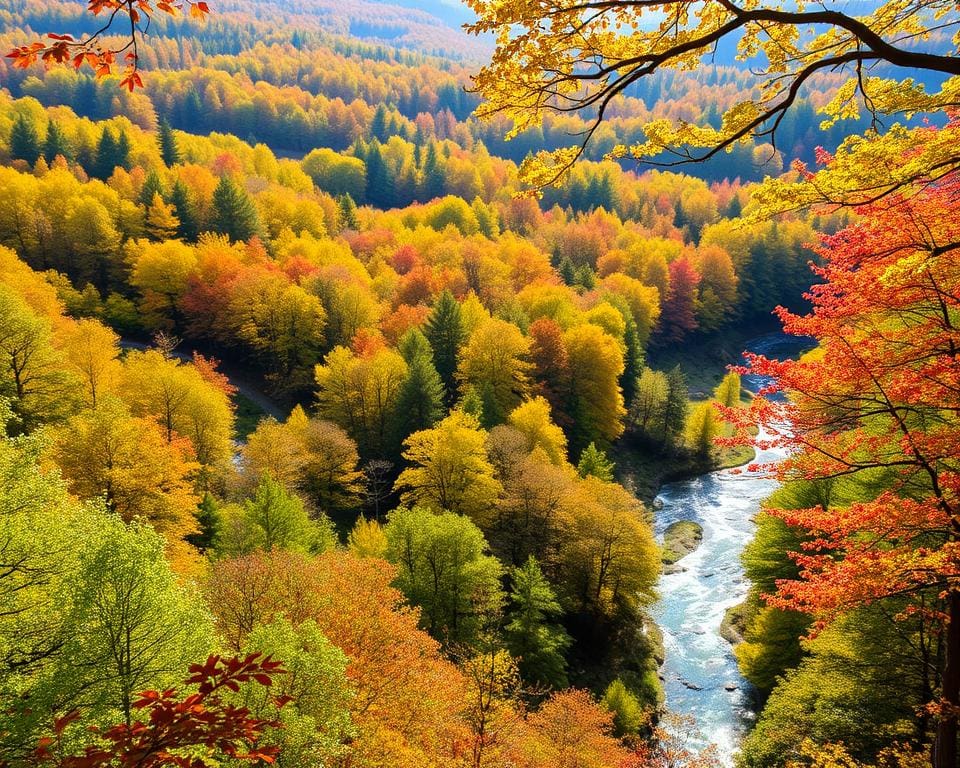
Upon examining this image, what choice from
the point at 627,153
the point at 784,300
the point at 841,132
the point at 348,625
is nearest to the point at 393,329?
the point at 348,625

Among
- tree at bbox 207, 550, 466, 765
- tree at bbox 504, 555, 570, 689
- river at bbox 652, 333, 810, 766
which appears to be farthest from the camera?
river at bbox 652, 333, 810, 766

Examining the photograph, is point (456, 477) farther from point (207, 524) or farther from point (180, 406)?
point (180, 406)

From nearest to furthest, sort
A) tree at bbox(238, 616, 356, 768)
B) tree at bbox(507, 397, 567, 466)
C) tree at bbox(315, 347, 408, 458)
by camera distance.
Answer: tree at bbox(238, 616, 356, 768)
tree at bbox(507, 397, 567, 466)
tree at bbox(315, 347, 408, 458)

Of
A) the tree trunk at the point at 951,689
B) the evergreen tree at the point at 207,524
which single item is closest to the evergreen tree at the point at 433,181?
the evergreen tree at the point at 207,524

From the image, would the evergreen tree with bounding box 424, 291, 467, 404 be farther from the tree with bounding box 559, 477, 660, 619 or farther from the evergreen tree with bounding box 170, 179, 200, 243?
the evergreen tree with bounding box 170, 179, 200, 243

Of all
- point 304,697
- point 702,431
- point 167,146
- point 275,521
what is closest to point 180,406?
point 275,521

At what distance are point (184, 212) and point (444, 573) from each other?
2341 inches

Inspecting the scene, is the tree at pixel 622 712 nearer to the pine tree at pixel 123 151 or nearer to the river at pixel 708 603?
the river at pixel 708 603

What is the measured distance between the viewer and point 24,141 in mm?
78125

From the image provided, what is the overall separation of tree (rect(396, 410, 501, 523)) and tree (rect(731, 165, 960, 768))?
79.8 feet

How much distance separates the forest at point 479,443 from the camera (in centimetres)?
717

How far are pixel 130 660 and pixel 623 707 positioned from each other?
21.7m

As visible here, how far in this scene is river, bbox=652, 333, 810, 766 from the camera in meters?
28.1

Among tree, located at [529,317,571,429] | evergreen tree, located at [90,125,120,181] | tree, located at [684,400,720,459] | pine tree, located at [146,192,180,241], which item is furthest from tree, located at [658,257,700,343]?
evergreen tree, located at [90,125,120,181]
